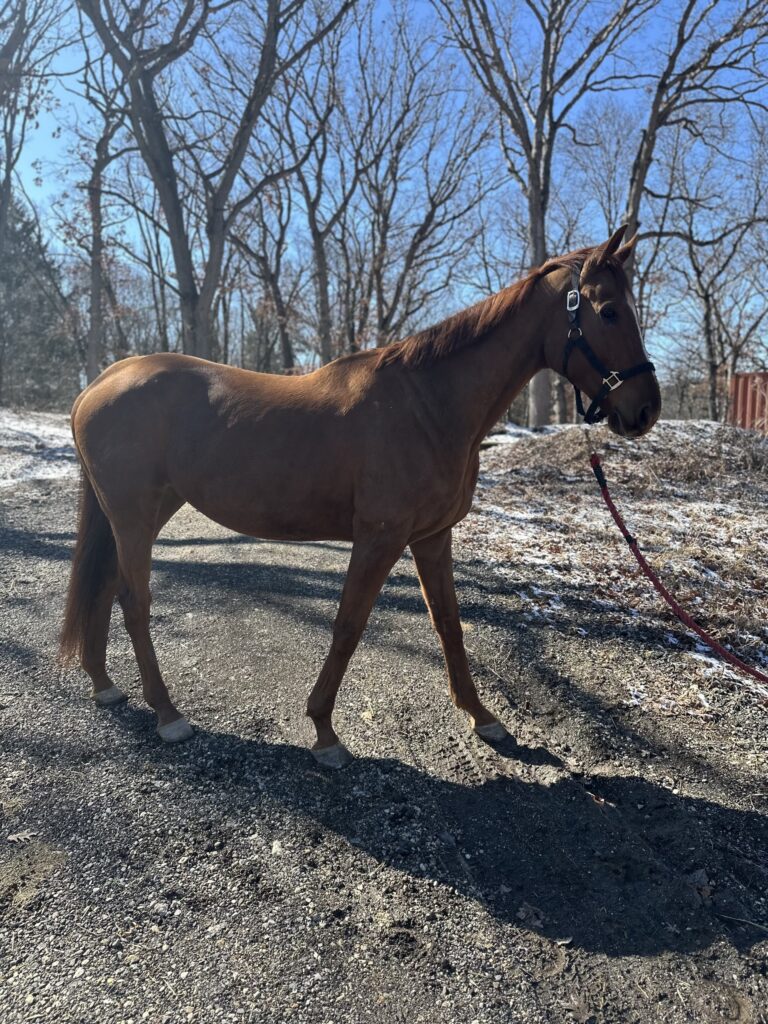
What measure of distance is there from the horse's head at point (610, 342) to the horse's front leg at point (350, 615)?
3.73ft

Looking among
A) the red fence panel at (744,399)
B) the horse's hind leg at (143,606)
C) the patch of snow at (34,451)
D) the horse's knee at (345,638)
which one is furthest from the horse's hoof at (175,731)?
the red fence panel at (744,399)

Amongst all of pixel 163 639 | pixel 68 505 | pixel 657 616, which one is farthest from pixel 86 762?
pixel 68 505

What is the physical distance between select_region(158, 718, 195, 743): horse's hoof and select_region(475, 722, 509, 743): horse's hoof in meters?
1.56

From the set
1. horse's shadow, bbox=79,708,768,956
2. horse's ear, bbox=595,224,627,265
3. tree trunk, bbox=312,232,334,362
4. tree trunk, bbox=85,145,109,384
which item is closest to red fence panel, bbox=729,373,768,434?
tree trunk, bbox=312,232,334,362

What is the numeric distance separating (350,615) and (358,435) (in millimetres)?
878

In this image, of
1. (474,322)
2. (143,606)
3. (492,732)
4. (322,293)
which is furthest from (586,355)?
(322,293)

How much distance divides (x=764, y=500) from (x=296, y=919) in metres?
7.57

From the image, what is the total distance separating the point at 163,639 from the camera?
4.34m

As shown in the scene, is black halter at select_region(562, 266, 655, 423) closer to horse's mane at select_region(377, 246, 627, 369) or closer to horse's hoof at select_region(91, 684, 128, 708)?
horse's mane at select_region(377, 246, 627, 369)

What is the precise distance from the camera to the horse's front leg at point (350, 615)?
9.24 feet

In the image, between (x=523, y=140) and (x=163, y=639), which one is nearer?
(x=163, y=639)

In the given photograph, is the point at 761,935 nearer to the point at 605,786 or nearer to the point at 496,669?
the point at 605,786

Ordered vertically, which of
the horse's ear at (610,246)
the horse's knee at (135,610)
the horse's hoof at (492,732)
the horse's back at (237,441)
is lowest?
the horse's hoof at (492,732)

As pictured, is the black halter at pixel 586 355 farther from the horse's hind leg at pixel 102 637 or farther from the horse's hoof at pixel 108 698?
the horse's hoof at pixel 108 698
